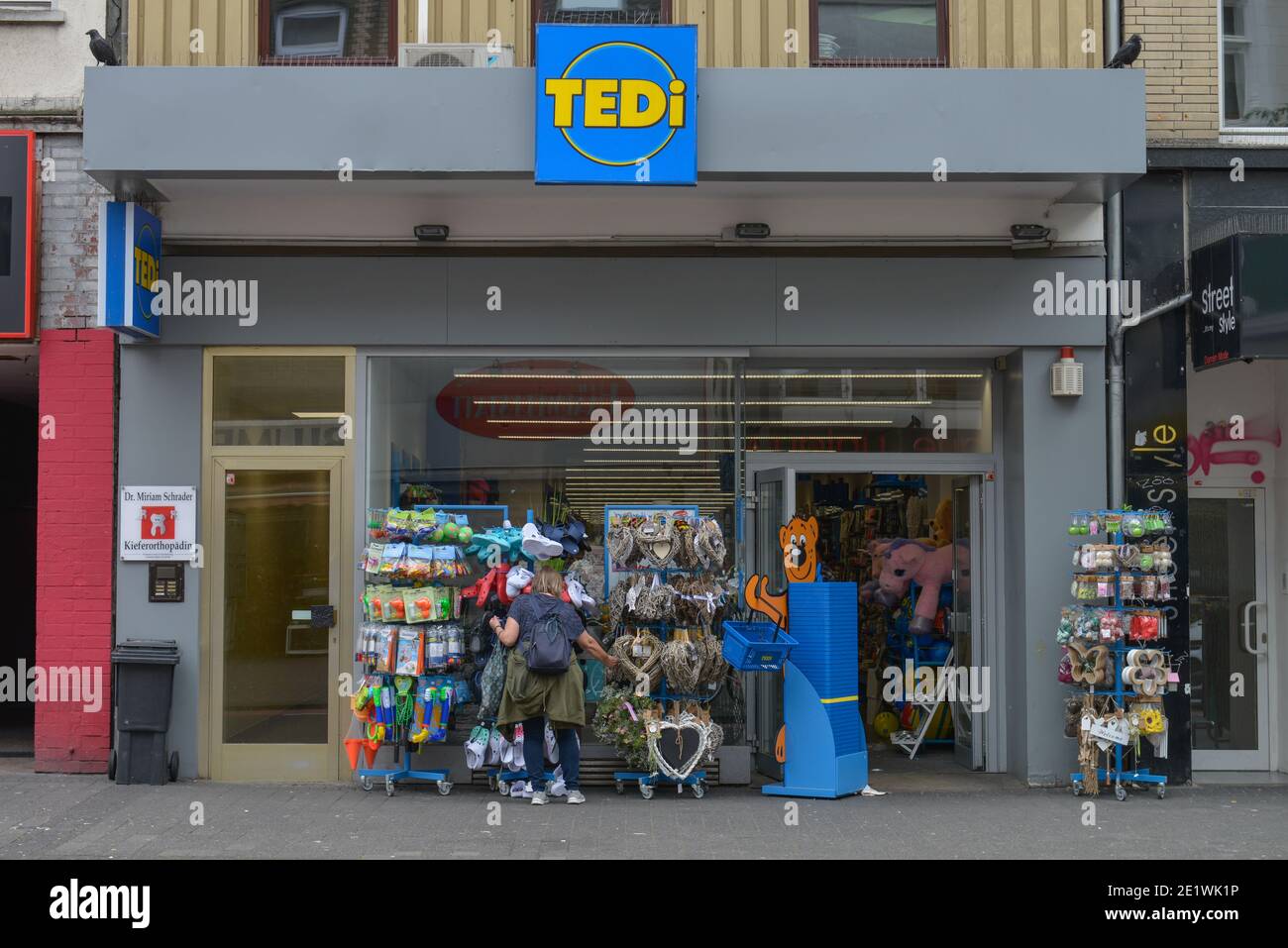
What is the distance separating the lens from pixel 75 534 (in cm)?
1032

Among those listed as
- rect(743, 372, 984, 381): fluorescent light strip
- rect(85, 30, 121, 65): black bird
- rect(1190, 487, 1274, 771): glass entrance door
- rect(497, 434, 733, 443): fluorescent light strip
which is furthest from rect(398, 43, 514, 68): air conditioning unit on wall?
rect(1190, 487, 1274, 771): glass entrance door

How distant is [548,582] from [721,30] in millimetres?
4372

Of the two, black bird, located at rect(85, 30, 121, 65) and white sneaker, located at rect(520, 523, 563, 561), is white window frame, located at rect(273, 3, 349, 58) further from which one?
white sneaker, located at rect(520, 523, 563, 561)

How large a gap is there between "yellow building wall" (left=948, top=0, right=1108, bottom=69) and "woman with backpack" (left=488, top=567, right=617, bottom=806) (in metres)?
5.15

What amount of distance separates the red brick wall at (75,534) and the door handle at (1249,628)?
9088 millimetres

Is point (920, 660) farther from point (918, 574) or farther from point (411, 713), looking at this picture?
point (411, 713)

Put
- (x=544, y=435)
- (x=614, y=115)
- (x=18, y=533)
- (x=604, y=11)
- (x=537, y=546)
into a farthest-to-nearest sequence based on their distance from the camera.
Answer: (x=18, y=533) → (x=604, y=11) → (x=544, y=435) → (x=537, y=546) → (x=614, y=115)

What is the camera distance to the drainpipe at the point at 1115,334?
10312mm

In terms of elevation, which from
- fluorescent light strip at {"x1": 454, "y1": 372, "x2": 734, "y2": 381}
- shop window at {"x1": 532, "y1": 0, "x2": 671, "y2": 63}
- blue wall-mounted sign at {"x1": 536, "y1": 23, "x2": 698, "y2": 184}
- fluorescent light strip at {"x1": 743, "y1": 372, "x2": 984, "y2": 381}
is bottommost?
fluorescent light strip at {"x1": 454, "y1": 372, "x2": 734, "y2": 381}

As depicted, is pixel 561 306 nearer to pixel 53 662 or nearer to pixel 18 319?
pixel 18 319

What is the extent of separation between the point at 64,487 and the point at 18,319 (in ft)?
4.26

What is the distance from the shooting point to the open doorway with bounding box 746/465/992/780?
10742 mm

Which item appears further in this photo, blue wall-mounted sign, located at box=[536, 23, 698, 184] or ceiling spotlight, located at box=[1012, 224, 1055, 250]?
ceiling spotlight, located at box=[1012, 224, 1055, 250]

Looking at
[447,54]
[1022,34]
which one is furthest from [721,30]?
[1022,34]
